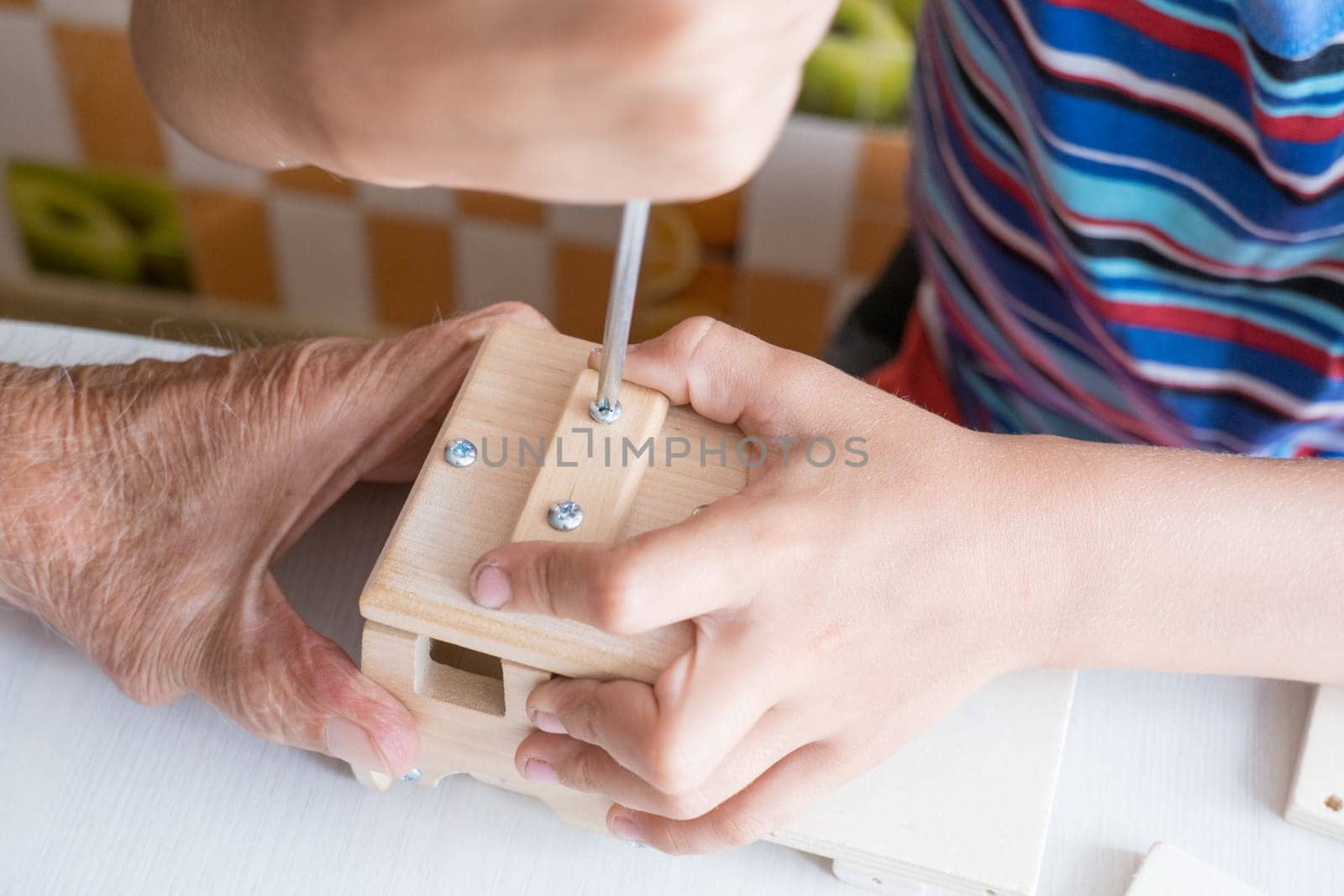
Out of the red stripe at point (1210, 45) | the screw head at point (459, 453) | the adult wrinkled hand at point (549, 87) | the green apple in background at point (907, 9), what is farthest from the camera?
the green apple in background at point (907, 9)

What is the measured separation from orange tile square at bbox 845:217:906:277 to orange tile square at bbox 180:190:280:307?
734mm

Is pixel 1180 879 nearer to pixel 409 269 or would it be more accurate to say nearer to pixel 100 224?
pixel 409 269

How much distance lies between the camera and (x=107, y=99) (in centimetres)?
135

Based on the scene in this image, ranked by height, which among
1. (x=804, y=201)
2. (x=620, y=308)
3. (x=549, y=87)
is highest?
(x=549, y=87)

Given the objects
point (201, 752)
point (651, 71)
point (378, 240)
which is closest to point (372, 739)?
point (201, 752)

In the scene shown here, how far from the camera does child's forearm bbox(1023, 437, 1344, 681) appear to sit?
55 centimetres

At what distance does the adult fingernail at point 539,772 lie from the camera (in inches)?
20.3

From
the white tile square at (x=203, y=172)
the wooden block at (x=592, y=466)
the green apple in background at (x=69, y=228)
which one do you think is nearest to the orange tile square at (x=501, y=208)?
the white tile square at (x=203, y=172)

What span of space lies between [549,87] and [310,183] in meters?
1.16

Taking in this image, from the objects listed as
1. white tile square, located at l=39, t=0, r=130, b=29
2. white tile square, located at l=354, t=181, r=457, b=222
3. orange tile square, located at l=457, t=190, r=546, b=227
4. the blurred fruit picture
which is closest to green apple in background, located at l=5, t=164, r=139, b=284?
the blurred fruit picture

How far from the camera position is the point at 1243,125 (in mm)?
653

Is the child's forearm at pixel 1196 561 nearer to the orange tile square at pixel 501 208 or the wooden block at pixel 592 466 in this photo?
the wooden block at pixel 592 466

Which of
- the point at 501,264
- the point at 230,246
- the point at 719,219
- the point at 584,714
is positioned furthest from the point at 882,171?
the point at 584,714

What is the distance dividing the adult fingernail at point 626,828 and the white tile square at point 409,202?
98 centimetres
